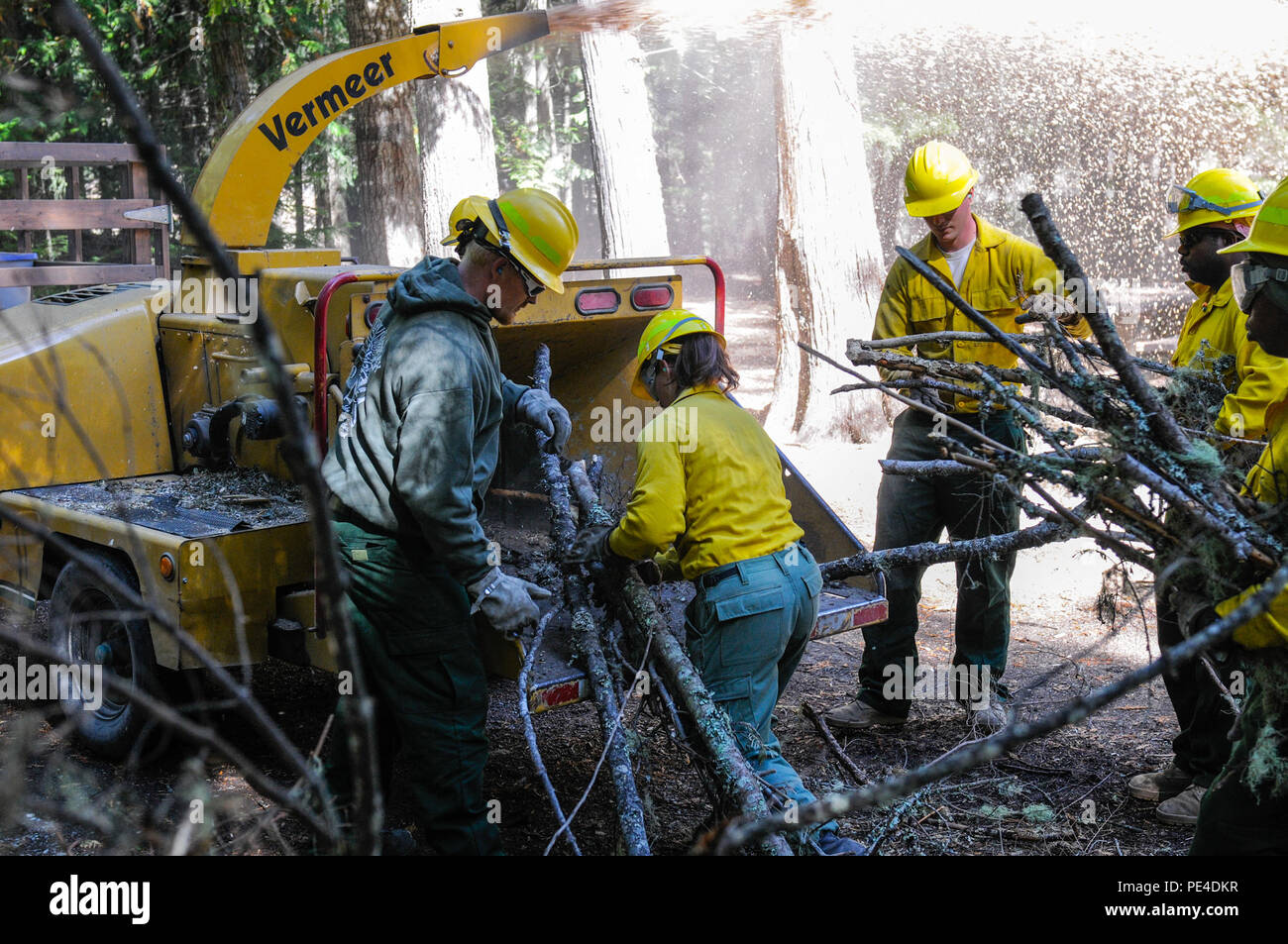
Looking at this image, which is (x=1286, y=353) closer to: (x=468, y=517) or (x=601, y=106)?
(x=468, y=517)

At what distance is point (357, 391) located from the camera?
3617 mm

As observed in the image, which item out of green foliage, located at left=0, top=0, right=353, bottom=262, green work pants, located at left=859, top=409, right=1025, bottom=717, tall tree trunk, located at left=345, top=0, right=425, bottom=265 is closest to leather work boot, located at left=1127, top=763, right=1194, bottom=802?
green work pants, located at left=859, top=409, right=1025, bottom=717

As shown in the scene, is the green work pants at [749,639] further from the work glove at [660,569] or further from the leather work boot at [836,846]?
the work glove at [660,569]

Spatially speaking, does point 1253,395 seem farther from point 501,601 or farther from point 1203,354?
point 501,601

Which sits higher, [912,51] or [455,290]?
[912,51]

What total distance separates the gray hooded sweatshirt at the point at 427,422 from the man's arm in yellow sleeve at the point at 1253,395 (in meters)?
2.36

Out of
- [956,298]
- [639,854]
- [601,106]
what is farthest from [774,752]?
[601,106]

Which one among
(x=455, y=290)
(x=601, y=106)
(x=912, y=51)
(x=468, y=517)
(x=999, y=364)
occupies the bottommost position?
(x=468, y=517)

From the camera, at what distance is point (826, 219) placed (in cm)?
1091

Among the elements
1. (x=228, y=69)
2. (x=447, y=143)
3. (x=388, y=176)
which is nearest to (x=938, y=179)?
(x=447, y=143)

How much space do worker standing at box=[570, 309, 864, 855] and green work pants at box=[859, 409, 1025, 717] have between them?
1.41 m

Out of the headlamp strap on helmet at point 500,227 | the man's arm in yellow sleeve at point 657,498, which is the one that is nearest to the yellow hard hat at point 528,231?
the headlamp strap on helmet at point 500,227

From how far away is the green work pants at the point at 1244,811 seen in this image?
2.53m

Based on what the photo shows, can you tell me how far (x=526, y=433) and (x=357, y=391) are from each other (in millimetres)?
2037
